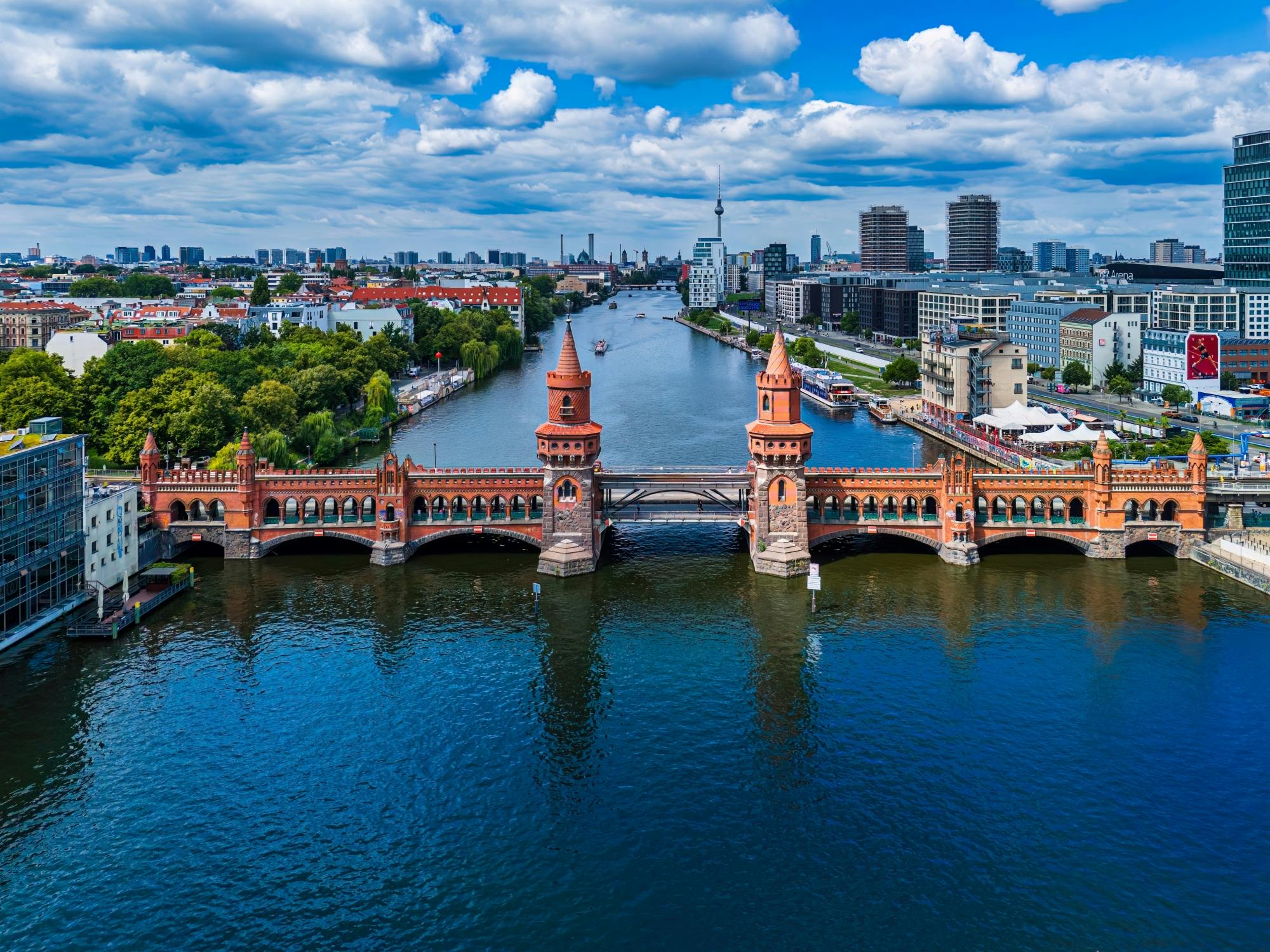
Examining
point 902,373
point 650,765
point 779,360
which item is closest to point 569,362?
point 779,360

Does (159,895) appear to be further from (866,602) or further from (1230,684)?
(1230,684)

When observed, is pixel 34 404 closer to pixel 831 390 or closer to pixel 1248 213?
pixel 831 390

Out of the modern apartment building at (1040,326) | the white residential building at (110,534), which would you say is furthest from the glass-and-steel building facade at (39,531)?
the modern apartment building at (1040,326)

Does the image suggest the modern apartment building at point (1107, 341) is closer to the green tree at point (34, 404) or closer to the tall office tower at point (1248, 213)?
the tall office tower at point (1248, 213)

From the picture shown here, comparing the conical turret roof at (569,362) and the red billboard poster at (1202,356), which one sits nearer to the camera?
the conical turret roof at (569,362)

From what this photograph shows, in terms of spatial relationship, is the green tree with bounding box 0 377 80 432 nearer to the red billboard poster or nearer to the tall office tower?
the red billboard poster
